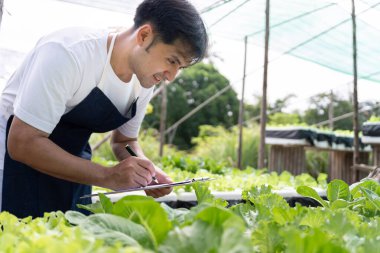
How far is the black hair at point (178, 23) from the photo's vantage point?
1.37 metres

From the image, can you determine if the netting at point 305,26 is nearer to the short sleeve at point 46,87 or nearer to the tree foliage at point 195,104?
the short sleeve at point 46,87

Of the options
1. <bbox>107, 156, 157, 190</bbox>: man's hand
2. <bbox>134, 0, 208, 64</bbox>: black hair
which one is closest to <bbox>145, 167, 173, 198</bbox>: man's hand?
<bbox>107, 156, 157, 190</bbox>: man's hand

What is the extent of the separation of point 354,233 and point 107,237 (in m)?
0.35

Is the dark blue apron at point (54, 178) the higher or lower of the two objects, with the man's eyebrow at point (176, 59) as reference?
lower

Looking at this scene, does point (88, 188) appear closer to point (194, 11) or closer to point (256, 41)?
point (194, 11)

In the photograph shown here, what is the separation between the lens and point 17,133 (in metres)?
1.31

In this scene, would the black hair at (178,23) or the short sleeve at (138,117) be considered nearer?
the black hair at (178,23)

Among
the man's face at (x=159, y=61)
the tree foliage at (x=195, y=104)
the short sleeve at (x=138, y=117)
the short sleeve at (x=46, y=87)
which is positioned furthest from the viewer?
the tree foliage at (x=195, y=104)

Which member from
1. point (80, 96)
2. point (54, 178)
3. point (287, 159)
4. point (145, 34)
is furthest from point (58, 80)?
point (287, 159)

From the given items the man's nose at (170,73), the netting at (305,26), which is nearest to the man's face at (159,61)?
the man's nose at (170,73)

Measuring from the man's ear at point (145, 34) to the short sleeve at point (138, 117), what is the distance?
1.16 ft

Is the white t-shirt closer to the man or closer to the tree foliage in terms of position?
the man

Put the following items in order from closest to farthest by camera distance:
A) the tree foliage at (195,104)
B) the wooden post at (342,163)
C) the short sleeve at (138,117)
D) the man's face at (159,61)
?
the man's face at (159,61) → the short sleeve at (138,117) → the wooden post at (342,163) → the tree foliage at (195,104)

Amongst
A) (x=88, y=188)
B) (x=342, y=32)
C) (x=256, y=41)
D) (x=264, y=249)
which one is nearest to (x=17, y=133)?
(x=88, y=188)
